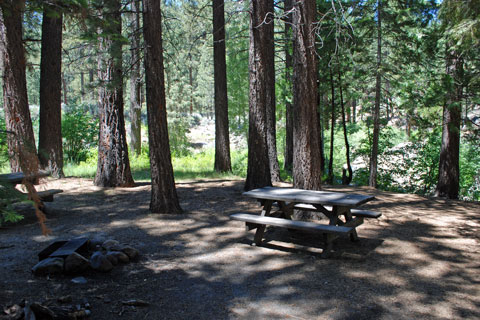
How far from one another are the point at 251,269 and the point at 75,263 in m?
2.23

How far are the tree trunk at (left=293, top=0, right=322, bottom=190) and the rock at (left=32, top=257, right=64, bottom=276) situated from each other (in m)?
4.14

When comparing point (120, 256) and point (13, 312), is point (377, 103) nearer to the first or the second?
point (120, 256)

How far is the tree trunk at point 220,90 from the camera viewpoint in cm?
1340

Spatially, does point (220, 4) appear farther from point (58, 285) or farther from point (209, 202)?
point (58, 285)

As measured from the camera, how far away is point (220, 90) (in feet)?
44.0

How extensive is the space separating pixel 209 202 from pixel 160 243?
111 inches

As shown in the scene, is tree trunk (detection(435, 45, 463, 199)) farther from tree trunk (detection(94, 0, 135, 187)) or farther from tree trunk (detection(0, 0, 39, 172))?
tree trunk (detection(0, 0, 39, 172))

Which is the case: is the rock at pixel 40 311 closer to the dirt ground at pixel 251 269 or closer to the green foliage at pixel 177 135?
the dirt ground at pixel 251 269

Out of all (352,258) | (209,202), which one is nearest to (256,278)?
(352,258)

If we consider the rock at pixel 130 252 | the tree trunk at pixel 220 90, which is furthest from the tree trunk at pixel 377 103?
the rock at pixel 130 252

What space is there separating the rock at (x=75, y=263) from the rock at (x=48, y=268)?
8cm

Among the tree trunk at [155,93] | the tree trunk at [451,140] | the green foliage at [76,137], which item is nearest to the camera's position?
the tree trunk at [155,93]

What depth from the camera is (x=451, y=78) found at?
9.66 m

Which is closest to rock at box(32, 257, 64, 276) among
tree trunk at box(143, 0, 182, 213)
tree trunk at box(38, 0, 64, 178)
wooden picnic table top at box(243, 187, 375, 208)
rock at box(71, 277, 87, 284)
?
rock at box(71, 277, 87, 284)
